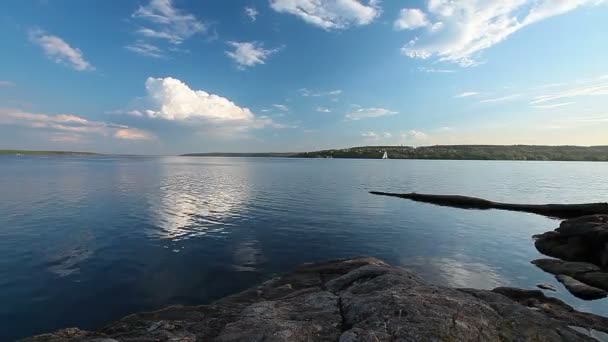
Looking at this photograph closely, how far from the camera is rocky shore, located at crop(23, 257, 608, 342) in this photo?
8859mm

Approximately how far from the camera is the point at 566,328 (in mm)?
10016

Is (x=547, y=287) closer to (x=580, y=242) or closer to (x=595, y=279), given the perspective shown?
(x=595, y=279)

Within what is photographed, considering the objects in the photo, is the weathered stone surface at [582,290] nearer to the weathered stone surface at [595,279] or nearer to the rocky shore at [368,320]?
the weathered stone surface at [595,279]

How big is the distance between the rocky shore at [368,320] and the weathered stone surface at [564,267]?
35.2 feet

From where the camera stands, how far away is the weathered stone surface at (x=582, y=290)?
17.9 m

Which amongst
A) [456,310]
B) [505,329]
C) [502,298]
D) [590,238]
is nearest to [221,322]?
[456,310]

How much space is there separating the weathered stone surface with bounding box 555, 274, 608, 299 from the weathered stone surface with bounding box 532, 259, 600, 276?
1936 mm

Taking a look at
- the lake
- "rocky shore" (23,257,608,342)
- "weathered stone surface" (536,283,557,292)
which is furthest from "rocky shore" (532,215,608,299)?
"rocky shore" (23,257,608,342)

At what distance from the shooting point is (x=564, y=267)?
2244cm

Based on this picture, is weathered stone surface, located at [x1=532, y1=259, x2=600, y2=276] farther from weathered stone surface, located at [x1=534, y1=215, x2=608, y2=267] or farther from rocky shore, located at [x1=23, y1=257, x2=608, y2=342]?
rocky shore, located at [x1=23, y1=257, x2=608, y2=342]

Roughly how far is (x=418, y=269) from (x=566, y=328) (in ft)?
42.9

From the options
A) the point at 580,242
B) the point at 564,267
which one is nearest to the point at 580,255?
the point at 580,242

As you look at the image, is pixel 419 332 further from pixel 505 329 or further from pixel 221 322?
pixel 221 322

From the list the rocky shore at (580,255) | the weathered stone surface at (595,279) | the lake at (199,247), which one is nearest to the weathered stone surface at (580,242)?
the rocky shore at (580,255)
